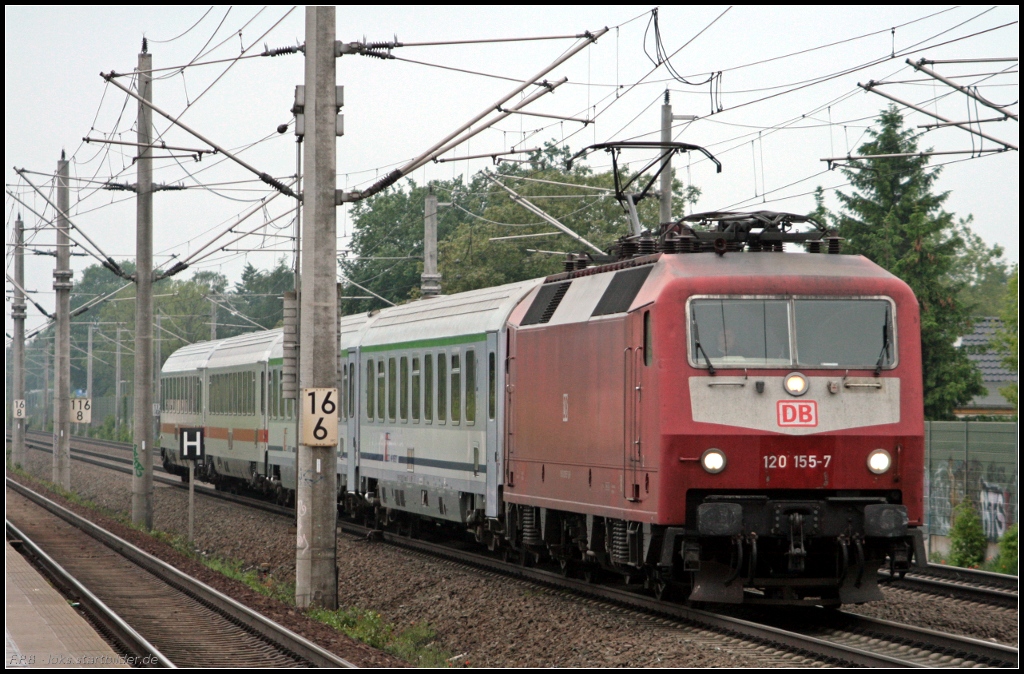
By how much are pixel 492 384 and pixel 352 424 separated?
279 inches

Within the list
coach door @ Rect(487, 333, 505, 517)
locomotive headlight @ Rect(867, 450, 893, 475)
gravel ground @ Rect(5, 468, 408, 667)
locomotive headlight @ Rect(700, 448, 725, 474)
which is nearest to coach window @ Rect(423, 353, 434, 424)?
coach door @ Rect(487, 333, 505, 517)

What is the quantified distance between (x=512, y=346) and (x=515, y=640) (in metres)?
4.67

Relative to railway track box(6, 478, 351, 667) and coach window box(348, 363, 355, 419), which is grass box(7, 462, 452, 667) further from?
coach window box(348, 363, 355, 419)

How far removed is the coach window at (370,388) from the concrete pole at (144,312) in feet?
17.3

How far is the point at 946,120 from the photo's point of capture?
17.3 metres

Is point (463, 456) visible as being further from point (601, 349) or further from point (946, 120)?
point (946, 120)

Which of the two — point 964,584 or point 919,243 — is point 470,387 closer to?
point 964,584

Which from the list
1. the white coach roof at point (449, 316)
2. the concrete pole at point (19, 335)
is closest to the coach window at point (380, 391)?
the white coach roof at point (449, 316)

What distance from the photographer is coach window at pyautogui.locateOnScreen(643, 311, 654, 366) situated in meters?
12.8

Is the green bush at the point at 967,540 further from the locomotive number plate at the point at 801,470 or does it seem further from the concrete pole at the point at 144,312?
the concrete pole at the point at 144,312

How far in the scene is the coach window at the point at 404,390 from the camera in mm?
21797

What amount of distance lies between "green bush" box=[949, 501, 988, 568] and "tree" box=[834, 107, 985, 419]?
Result: 2256cm

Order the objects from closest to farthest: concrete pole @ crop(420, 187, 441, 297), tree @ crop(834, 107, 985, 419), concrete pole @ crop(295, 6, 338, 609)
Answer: concrete pole @ crop(295, 6, 338, 609) → concrete pole @ crop(420, 187, 441, 297) → tree @ crop(834, 107, 985, 419)

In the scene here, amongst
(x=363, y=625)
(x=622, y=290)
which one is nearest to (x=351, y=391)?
(x=363, y=625)
